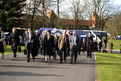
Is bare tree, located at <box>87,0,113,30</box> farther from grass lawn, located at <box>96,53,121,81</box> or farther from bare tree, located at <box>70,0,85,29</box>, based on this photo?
grass lawn, located at <box>96,53,121,81</box>

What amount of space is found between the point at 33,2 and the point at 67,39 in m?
31.8

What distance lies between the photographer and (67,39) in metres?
11.8

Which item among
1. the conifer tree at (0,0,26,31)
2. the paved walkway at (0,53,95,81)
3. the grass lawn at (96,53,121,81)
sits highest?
the conifer tree at (0,0,26,31)

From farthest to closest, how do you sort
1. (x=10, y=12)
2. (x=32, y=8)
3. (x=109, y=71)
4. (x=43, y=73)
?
(x=32, y=8), (x=10, y=12), (x=109, y=71), (x=43, y=73)

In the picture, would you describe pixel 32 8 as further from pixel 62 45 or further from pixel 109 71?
pixel 109 71

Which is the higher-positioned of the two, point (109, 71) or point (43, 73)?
point (43, 73)

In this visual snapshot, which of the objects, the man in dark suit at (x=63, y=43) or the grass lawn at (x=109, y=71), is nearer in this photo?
the grass lawn at (x=109, y=71)

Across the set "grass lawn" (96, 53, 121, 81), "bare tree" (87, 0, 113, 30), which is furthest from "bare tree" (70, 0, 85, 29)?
"grass lawn" (96, 53, 121, 81)

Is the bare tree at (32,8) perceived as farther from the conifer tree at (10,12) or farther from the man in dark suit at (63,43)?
the man in dark suit at (63,43)

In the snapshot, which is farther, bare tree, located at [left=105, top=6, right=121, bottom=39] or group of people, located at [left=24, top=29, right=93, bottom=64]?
bare tree, located at [left=105, top=6, right=121, bottom=39]

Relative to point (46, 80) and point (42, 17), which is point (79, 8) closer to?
point (42, 17)

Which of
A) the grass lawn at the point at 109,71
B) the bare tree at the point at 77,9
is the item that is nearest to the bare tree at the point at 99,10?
the bare tree at the point at 77,9

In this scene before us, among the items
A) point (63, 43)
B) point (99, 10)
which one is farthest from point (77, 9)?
point (63, 43)

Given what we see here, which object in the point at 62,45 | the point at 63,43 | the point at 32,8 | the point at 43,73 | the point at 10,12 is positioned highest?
the point at 32,8
